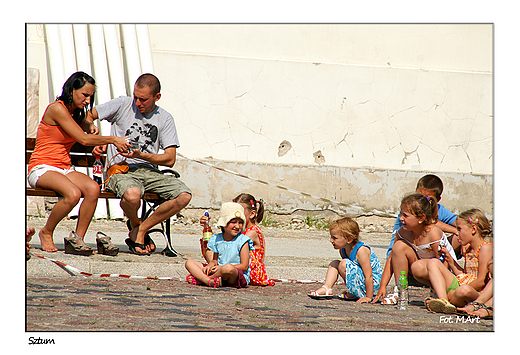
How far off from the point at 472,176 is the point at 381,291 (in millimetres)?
6068

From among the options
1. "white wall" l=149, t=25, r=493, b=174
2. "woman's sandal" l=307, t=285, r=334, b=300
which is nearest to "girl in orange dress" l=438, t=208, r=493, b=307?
"woman's sandal" l=307, t=285, r=334, b=300

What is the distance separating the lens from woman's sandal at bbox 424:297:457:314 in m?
3.66

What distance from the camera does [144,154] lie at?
5.22 m

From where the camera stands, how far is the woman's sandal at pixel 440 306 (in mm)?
3660

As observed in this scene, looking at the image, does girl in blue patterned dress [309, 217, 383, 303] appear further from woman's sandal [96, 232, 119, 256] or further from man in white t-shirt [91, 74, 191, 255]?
woman's sandal [96, 232, 119, 256]

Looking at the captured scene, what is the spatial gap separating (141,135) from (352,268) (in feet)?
7.84

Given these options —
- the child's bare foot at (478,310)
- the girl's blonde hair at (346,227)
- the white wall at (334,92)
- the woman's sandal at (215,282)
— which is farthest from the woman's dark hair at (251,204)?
the white wall at (334,92)

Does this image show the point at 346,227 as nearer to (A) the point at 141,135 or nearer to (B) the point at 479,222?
(B) the point at 479,222

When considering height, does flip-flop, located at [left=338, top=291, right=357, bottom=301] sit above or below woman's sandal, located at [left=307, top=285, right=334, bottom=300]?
below

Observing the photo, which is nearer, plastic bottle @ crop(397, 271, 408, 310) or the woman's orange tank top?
plastic bottle @ crop(397, 271, 408, 310)

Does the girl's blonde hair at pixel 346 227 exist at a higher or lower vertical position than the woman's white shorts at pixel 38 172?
lower

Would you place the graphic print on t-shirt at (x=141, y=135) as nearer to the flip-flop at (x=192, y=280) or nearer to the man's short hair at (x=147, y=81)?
the man's short hair at (x=147, y=81)

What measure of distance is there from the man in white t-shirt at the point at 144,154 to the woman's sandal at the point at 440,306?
241 cm

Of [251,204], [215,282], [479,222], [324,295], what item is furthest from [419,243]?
[215,282]
